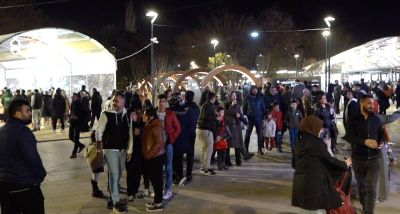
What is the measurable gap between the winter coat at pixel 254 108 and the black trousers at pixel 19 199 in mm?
8334

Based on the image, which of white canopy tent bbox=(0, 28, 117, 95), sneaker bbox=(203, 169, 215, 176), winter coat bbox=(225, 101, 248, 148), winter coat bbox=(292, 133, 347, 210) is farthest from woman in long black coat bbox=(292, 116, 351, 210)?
white canopy tent bbox=(0, 28, 117, 95)

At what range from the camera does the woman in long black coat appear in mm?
5211

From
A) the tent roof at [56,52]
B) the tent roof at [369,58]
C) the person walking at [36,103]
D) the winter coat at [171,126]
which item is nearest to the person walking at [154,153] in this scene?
the winter coat at [171,126]

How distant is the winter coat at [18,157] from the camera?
477 cm

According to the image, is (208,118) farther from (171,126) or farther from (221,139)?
(171,126)

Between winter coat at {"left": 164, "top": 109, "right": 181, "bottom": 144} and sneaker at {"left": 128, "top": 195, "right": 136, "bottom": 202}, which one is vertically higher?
winter coat at {"left": 164, "top": 109, "right": 181, "bottom": 144}

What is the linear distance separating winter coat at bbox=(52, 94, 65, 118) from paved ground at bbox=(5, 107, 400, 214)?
6815 mm

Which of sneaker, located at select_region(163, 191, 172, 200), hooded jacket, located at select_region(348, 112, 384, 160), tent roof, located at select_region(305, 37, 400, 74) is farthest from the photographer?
tent roof, located at select_region(305, 37, 400, 74)

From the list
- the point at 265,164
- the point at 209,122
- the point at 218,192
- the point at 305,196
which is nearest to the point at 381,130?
the point at 305,196

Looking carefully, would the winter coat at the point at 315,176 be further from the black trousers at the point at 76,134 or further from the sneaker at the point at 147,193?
the black trousers at the point at 76,134

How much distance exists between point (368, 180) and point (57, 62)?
22915 mm

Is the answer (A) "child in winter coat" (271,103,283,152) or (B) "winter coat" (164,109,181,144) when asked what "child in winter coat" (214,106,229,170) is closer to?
(B) "winter coat" (164,109,181,144)

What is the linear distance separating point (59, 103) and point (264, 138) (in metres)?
9.18

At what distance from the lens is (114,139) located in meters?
7.29
